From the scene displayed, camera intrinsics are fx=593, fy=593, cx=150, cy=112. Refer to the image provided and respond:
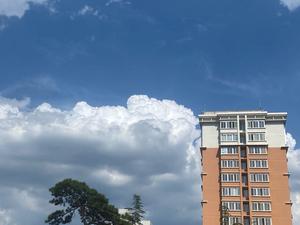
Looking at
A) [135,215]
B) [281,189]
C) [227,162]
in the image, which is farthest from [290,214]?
[135,215]

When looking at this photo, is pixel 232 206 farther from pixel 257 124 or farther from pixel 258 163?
pixel 257 124

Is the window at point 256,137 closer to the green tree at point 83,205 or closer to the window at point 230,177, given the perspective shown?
the window at point 230,177

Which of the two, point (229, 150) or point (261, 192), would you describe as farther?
point (229, 150)

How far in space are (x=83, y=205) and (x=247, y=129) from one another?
50.4 meters

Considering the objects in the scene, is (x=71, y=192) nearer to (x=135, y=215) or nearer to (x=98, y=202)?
(x=98, y=202)

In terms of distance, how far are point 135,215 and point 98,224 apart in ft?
52.6

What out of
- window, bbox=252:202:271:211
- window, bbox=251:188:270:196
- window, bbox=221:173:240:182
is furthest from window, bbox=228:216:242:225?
window, bbox=221:173:240:182

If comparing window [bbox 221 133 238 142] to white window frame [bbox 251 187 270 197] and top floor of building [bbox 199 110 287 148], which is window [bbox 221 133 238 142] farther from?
white window frame [bbox 251 187 270 197]

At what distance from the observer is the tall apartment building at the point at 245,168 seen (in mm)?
129125

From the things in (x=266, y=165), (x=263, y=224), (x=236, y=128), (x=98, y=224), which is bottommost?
(x=98, y=224)

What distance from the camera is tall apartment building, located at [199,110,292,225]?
12912cm

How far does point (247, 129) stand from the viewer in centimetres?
13600

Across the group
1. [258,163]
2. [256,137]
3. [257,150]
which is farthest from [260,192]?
[256,137]

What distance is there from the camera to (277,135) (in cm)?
13550
